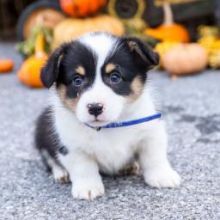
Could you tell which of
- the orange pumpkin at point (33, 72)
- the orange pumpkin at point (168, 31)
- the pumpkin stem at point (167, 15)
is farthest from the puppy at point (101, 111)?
the pumpkin stem at point (167, 15)

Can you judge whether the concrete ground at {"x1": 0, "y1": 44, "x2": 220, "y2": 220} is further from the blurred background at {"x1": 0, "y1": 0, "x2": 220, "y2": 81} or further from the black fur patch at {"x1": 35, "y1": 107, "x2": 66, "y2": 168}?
the blurred background at {"x1": 0, "y1": 0, "x2": 220, "y2": 81}

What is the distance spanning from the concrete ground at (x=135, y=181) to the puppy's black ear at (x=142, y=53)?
387 mm

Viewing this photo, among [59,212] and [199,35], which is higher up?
[59,212]

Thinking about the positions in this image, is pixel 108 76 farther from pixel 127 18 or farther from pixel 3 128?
pixel 127 18

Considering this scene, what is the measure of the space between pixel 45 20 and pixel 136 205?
14.2ft

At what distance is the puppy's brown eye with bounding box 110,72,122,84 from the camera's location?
266cm

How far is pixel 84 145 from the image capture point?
281 cm

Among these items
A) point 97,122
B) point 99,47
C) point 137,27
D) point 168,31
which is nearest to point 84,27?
point 137,27

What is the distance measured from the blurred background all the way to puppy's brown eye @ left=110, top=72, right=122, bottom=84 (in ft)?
9.36

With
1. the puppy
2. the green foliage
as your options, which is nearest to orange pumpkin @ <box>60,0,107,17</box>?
the green foliage

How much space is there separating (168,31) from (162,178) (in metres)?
3.90

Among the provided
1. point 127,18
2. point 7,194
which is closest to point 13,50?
point 127,18

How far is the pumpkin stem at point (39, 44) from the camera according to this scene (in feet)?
19.1

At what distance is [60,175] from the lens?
3.10 m
